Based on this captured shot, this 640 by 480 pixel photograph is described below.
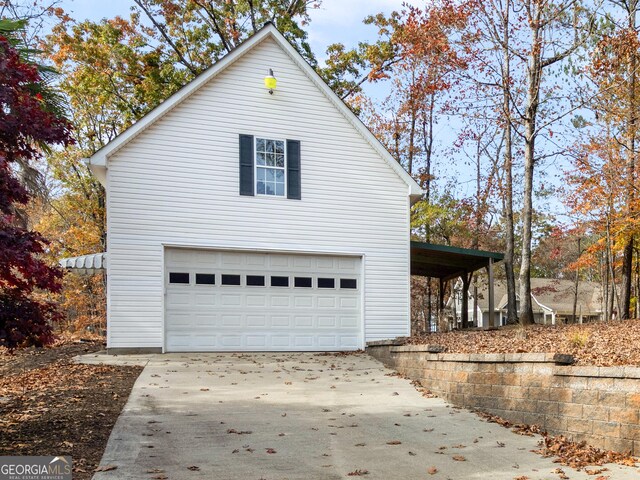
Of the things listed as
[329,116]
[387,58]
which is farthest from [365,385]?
[387,58]

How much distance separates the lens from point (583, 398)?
6.36 meters

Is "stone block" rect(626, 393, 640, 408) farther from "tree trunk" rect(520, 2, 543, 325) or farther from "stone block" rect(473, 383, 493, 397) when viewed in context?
"tree trunk" rect(520, 2, 543, 325)

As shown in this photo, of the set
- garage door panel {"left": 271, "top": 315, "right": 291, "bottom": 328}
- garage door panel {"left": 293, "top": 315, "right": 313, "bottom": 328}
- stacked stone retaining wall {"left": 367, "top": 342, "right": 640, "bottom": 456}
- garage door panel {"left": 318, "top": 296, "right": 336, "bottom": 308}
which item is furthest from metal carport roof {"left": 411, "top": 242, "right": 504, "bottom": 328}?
stacked stone retaining wall {"left": 367, "top": 342, "right": 640, "bottom": 456}

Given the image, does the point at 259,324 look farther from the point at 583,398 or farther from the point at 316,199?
the point at 583,398

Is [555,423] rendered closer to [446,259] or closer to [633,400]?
[633,400]

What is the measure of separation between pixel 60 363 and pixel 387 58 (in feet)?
60.0

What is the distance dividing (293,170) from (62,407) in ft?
28.1

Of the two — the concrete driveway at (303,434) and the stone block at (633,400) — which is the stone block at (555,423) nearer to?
the concrete driveway at (303,434)

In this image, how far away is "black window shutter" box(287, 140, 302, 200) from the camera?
14.7 m

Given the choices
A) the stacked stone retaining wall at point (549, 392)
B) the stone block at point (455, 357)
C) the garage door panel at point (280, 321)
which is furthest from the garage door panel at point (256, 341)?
the stone block at point (455, 357)

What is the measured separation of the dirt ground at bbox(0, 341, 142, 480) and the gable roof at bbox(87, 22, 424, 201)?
454cm

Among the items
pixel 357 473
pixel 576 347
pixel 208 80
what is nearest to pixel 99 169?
pixel 208 80

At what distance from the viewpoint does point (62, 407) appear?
24.8 ft

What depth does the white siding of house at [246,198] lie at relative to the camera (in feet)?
43.5
